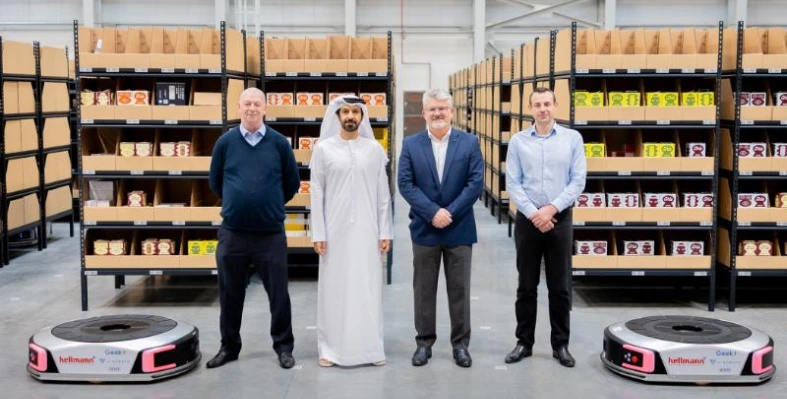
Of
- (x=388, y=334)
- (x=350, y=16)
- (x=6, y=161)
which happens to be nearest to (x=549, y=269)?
(x=388, y=334)

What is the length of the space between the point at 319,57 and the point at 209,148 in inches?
58.0

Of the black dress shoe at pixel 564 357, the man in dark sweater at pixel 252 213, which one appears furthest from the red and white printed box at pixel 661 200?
the man in dark sweater at pixel 252 213

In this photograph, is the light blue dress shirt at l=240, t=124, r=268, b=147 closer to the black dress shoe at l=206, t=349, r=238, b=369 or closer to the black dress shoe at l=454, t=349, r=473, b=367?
the black dress shoe at l=206, t=349, r=238, b=369

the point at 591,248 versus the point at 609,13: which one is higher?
the point at 609,13

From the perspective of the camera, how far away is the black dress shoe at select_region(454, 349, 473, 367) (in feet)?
18.3

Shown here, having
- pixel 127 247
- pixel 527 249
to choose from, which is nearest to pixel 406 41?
pixel 127 247

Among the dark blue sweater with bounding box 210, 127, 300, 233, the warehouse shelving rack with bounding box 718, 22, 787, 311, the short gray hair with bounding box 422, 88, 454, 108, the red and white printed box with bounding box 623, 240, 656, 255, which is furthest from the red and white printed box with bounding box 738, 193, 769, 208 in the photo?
the dark blue sweater with bounding box 210, 127, 300, 233

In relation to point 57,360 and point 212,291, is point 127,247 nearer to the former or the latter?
point 212,291

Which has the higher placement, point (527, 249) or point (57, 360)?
point (527, 249)

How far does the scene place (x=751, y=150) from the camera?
7117 mm

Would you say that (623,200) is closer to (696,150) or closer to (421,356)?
(696,150)

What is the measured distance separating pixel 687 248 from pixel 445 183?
2889 millimetres

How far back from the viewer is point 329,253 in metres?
5.52

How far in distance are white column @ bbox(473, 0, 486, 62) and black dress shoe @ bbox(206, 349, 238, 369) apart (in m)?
15.8
